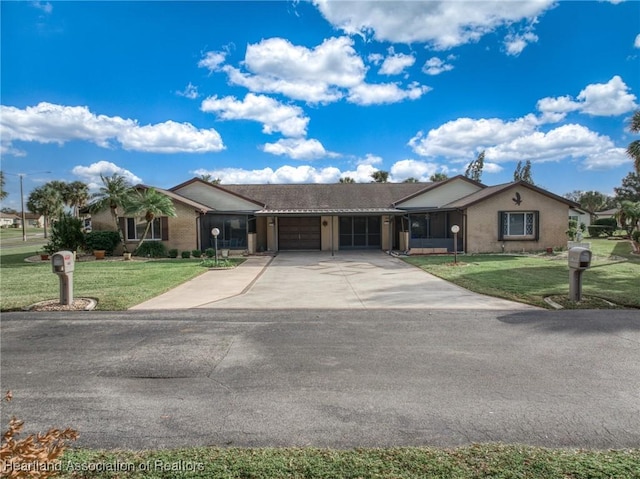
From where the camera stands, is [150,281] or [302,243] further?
[302,243]

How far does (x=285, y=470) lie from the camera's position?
2.87 metres

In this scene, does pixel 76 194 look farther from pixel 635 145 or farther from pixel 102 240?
pixel 635 145

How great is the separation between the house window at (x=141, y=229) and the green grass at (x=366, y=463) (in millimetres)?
19256

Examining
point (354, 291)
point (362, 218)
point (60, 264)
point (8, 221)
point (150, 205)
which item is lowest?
point (354, 291)

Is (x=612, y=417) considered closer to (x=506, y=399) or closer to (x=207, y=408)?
(x=506, y=399)

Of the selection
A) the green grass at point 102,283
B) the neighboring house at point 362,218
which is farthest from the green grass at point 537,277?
the green grass at point 102,283

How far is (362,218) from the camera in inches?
968

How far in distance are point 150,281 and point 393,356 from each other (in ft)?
29.5

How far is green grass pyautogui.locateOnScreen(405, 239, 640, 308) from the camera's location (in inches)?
378

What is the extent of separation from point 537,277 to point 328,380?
1007cm

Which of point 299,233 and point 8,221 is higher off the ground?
point 8,221

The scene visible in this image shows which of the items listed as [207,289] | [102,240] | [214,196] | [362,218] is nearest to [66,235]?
[102,240]

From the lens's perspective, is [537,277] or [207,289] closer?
[207,289]

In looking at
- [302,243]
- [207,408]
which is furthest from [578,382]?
[302,243]
